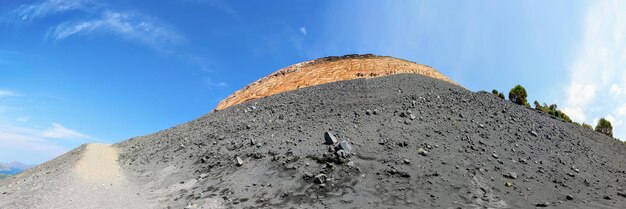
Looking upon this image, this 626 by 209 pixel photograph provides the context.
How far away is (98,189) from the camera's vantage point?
10.9 meters

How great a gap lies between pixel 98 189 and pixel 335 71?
13089 millimetres

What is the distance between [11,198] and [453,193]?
11948 millimetres

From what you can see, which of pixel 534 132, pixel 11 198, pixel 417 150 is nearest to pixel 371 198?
pixel 417 150

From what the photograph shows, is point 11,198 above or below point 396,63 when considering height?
below

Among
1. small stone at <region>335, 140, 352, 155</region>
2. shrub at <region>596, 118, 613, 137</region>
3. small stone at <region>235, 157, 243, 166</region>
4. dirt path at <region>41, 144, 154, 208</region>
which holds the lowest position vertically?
dirt path at <region>41, 144, 154, 208</region>

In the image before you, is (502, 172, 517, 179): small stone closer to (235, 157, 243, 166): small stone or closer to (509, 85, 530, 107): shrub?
(235, 157, 243, 166): small stone

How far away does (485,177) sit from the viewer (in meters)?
8.68

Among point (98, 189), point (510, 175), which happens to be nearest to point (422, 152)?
point (510, 175)

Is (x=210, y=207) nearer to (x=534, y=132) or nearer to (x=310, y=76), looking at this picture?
(x=534, y=132)

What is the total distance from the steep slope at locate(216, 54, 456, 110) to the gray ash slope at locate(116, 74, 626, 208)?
14.9ft

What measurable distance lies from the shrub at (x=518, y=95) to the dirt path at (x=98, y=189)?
80.8 ft

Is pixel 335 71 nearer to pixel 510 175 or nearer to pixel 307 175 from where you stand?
pixel 510 175

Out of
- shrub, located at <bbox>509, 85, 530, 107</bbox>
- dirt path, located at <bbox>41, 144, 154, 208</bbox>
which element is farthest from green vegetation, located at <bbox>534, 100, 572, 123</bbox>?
dirt path, located at <bbox>41, 144, 154, 208</bbox>

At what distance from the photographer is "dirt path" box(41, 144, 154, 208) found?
9541mm
